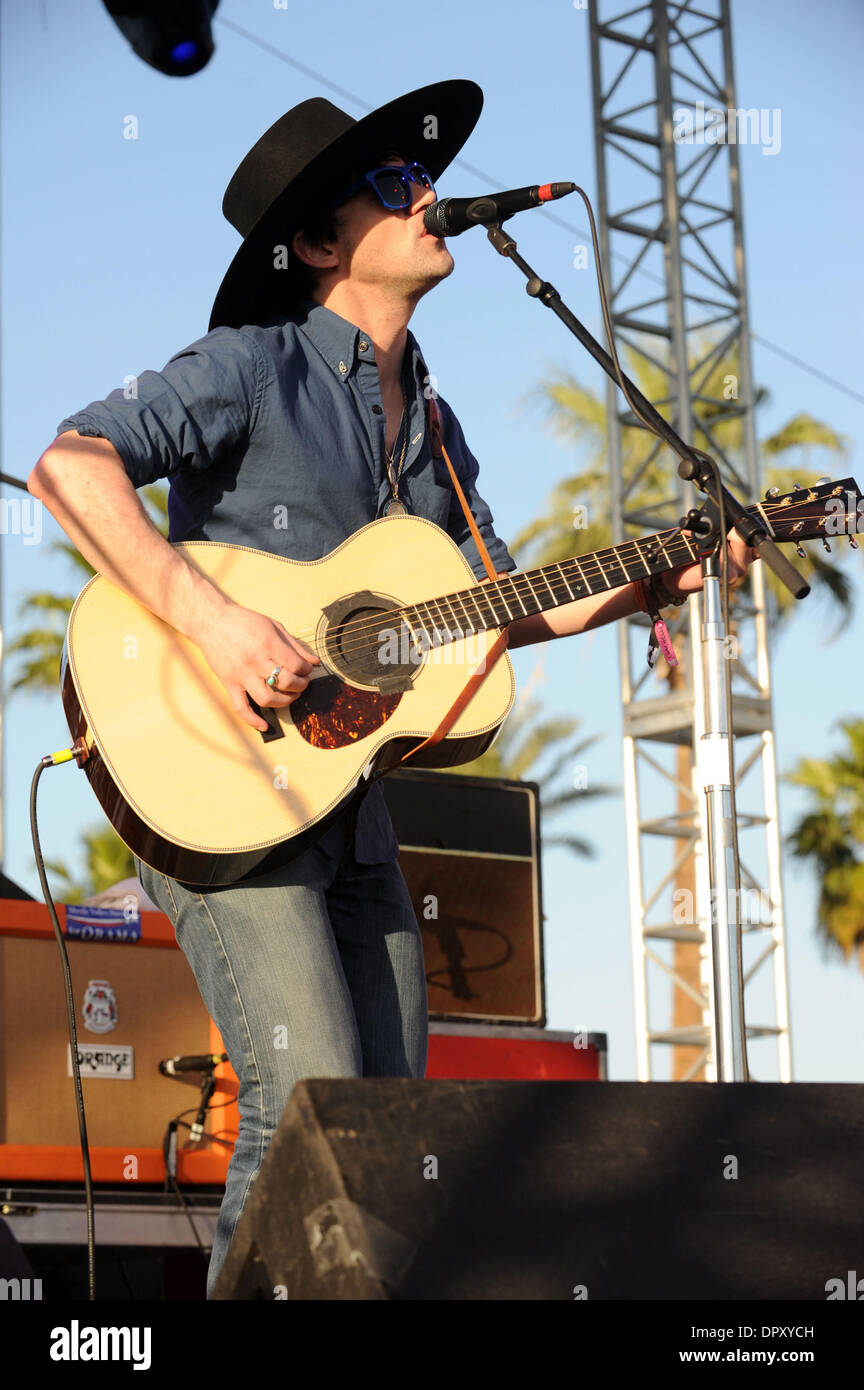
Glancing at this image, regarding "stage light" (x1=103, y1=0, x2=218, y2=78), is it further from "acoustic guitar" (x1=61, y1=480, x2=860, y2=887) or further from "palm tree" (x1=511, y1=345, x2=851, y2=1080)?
"palm tree" (x1=511, y1=345, x2=851, y2=1080)

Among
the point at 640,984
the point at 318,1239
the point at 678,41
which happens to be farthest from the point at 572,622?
the point at 678,41

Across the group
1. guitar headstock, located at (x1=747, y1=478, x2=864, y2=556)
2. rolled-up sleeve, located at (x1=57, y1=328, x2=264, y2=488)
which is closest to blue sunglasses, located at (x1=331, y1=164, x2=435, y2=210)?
rolled-up sleeve, located at (x1=57, y1=328, x2=264, y2=488)

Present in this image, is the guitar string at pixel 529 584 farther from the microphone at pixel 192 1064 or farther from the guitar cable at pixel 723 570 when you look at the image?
the microphone at pixel 192 1064

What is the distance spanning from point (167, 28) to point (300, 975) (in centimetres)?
150

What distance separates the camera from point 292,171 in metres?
3.15

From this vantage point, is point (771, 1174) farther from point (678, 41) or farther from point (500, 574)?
point (678, 41)

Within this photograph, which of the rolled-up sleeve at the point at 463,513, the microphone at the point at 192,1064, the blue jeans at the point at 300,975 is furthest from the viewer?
the microphone at the point at 192,1064

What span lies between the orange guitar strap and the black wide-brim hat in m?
0.41

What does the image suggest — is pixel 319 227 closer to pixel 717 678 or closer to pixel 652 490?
pixel 717 678

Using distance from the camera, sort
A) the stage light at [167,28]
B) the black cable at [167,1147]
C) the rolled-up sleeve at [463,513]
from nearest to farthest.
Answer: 1. the stage light at [167,28]
2. the rolled-up sleeve at [463,513]
3. the black cable at [167,1147]

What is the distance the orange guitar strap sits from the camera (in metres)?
2.96

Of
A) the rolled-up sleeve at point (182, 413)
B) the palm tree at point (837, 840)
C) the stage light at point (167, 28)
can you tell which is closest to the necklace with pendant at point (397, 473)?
the rolled-up sleeve at point (182, 413)

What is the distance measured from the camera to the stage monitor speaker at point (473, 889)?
17.4 feet
